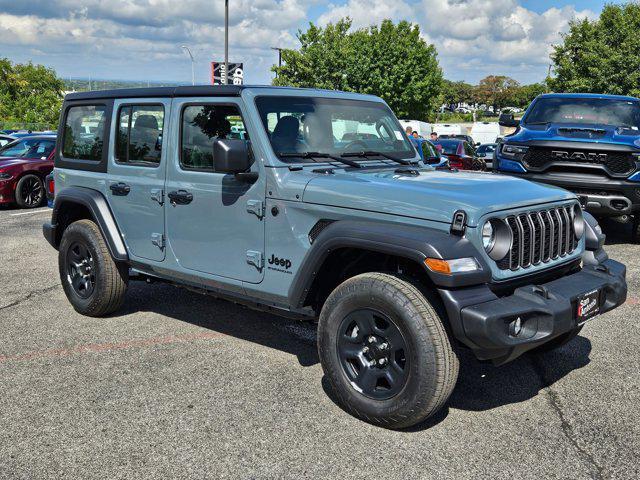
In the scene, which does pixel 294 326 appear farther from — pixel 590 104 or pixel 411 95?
pixel 411 95

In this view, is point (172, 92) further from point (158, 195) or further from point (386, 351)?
point (386, 351)

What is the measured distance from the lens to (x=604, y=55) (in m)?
33.0

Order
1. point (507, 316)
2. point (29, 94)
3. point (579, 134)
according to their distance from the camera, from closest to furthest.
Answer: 1. point (507, 316)
2. point (579, 134)
3. point (29, 94)

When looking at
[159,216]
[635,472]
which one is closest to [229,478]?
[635,472]

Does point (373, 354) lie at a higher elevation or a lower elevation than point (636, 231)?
higher

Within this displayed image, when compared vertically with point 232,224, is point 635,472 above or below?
below

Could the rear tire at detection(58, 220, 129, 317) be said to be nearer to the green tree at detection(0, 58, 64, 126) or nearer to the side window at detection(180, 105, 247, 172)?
the side window at detection(180, 105, 247, 172)

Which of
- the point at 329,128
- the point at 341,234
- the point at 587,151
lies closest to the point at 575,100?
the point at 587,151

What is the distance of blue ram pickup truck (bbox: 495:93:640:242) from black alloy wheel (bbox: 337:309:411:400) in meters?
4.94

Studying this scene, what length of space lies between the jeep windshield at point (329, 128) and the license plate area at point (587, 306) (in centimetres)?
174

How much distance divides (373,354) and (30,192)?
1150 cm

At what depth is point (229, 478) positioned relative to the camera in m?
3.07

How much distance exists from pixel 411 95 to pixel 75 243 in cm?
4232

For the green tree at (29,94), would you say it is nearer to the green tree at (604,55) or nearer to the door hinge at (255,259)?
the green tree at (604,55)
